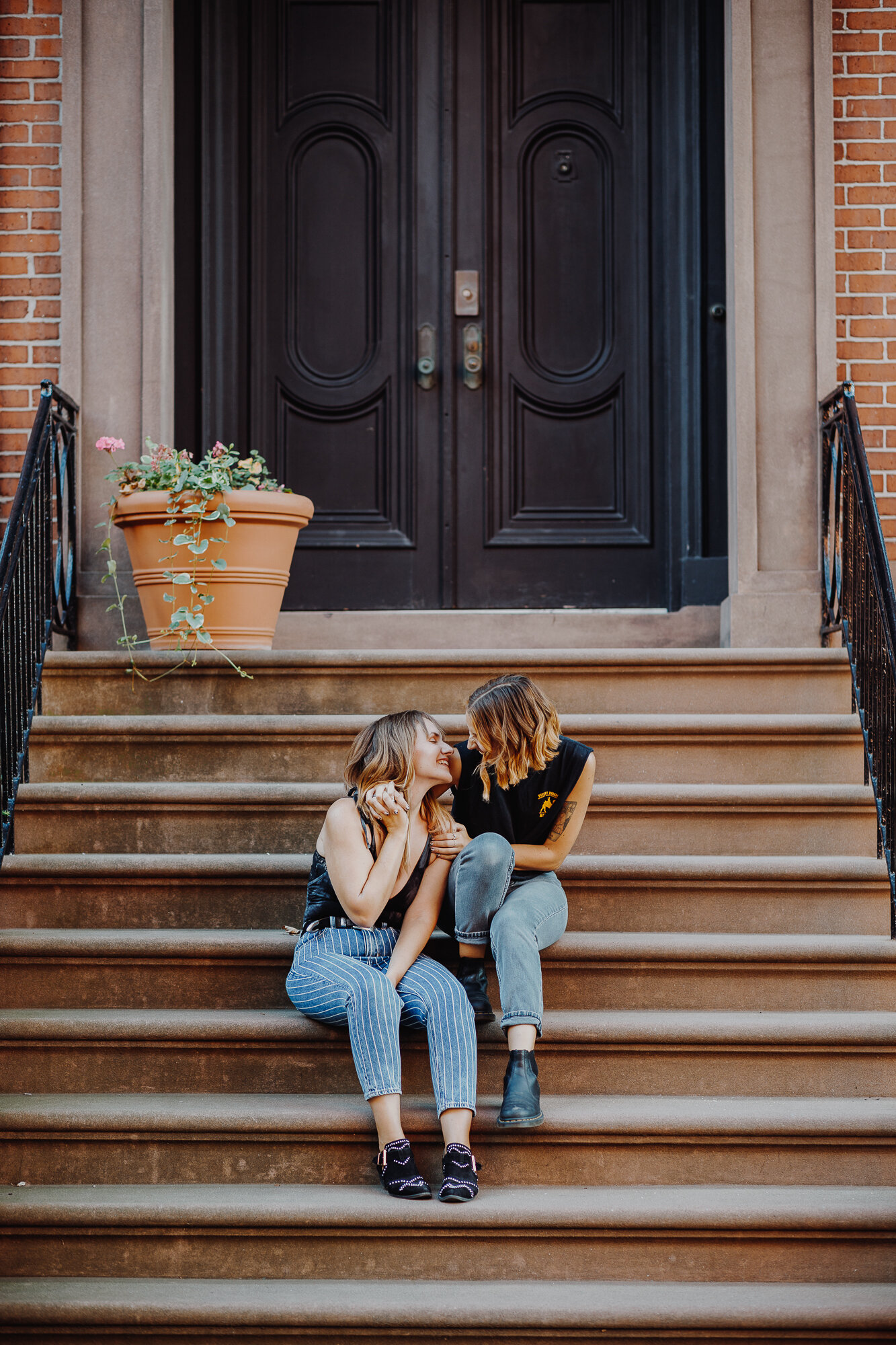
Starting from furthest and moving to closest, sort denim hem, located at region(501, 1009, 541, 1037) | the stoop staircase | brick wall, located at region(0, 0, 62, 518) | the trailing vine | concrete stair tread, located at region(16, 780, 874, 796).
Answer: brick wall, located at region(0, 0, 62, 518) < the trailing vine < concrete stair tread, located at region(16, 780, 874, 796) < denim hem, located at region(501, 1009, 541, 1037) < the stoop staircase

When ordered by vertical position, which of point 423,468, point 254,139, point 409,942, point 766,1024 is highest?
point 254,139

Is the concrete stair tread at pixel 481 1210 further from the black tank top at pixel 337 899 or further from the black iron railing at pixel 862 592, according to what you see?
the black iron railing at pixel 862 592

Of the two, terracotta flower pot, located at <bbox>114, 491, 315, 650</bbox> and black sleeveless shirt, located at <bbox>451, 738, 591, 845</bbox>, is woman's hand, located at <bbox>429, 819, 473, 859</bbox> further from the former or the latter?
terracotta flower pot, located at <bbox>114, 491, 315, 650</bbox>

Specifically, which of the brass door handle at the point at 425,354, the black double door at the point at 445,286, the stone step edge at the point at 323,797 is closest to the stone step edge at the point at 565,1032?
the stone step edge at the point at 323,797

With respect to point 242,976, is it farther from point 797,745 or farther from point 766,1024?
point 797,745

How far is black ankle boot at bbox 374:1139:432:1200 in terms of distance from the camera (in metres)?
2.44

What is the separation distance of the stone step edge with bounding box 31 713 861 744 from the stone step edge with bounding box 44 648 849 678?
0.69 ft

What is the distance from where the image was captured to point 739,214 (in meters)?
4.08

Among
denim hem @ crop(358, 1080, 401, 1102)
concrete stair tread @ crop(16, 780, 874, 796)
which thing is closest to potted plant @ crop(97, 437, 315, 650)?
concrete stair tread @ crop(16, 780, 874, 796)

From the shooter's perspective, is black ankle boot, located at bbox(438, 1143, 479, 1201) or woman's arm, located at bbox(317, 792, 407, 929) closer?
black ankle boot, located at bbox(438, 1143, 479, 1201)

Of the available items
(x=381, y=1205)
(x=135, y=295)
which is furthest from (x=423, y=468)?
(x=381, y=1205)

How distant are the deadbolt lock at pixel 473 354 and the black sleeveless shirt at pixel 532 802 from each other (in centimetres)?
215

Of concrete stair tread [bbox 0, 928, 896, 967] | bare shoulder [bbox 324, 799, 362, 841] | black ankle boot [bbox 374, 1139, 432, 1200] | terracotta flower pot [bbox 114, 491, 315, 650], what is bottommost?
black ankle boot [bbox 374, 1139, 432, 1200]

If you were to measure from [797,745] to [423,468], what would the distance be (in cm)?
186
